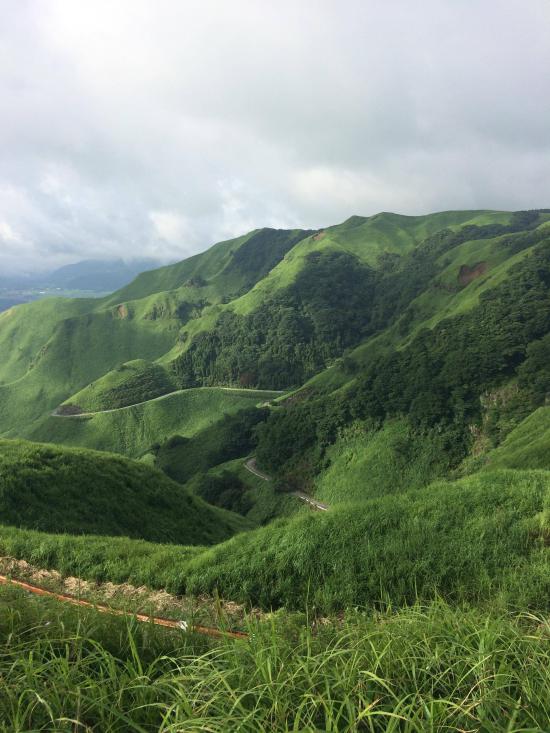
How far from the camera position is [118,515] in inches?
737

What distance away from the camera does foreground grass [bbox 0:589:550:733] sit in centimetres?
287

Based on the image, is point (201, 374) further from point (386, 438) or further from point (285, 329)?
point (386, 438)

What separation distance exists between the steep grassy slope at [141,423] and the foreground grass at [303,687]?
4910 inches

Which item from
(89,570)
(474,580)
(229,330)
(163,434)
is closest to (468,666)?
(474,580)

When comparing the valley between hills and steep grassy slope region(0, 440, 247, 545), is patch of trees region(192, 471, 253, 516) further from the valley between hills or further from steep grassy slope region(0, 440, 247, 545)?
steep grassy slope region(0, 440, 247, 545)

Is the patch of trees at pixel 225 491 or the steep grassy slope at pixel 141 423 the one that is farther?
the steep grassy slope at pixel 141 423

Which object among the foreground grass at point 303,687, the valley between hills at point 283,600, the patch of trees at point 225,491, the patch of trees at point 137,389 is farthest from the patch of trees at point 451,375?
the foreground grass at point 303,687

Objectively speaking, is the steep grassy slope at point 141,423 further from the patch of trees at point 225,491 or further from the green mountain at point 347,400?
the patch of trees at point 225,491

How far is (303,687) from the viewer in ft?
10.8

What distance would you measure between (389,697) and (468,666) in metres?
0.78

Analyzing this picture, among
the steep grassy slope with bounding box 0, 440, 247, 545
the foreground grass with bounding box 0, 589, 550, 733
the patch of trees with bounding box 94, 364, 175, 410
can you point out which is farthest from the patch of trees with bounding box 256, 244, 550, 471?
the foreground grass with bounding box 0, 589, 550, 733

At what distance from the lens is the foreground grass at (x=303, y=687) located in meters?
2.87

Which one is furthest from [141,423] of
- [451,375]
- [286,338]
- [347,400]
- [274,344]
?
[451,375]

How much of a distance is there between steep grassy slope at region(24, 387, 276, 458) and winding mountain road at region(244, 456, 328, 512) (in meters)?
33.5
